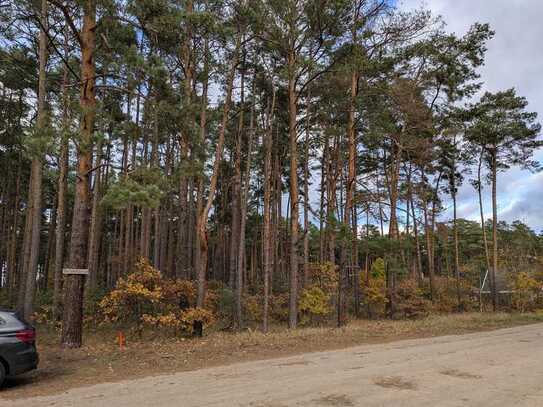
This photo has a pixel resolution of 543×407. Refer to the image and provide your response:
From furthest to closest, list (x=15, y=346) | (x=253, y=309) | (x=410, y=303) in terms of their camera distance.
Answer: (x=410, y=303) < (x=253, y=309) < (x=15, y=346)

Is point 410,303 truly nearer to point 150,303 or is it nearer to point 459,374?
point 150,303

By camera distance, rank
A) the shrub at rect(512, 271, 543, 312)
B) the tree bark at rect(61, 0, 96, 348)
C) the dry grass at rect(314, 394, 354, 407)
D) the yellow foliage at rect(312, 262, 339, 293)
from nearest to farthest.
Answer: the dry grass at rect(314, 394, 354, 407), the tree bark at rect(61, 0, 96, 348), the yellow foliage at rect(312, 262, 339, 293), the shrub at rect(512, 271, 543, 312)

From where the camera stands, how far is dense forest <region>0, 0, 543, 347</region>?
34.6ft

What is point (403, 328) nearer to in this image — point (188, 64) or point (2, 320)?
point (188, 64)

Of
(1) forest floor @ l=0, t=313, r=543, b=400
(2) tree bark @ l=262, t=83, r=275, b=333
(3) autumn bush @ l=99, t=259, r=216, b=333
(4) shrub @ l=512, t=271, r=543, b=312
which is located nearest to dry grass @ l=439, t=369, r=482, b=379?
(1) forest floor @ l=0, t=313, r=543, b=400

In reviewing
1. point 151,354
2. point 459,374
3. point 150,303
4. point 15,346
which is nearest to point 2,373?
point 15,346

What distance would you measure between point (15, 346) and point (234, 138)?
18.1m

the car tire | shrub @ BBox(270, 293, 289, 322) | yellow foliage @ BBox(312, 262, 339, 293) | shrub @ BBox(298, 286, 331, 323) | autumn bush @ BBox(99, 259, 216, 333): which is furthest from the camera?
shrub @ BBox(270, 293, 289, 322)

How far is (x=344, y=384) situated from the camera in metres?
6.74

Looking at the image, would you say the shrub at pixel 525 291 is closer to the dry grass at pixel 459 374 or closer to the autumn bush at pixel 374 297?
the autumn bush at pixel 374 297

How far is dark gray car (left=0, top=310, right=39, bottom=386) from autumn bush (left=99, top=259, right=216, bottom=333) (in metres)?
5.16

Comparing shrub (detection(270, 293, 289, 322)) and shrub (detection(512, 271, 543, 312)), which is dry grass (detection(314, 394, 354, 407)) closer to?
shrub (detection(270, 293, 289, 322))

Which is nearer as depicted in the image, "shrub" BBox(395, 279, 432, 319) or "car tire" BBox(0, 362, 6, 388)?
"car tire" BBox(0, 362, 6, 388)

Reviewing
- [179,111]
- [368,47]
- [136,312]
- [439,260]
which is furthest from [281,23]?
[439,260]
